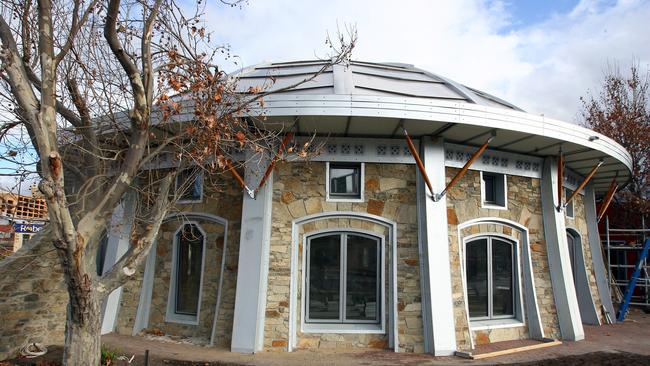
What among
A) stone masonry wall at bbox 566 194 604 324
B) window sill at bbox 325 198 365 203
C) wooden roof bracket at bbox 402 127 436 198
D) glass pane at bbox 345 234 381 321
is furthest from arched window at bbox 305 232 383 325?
stone masonry wall at bbox 566 194 604 324

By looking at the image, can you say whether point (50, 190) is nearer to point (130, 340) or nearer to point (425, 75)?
point (130, 340)

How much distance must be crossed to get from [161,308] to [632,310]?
1270 cm

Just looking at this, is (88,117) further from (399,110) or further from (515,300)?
(515,300)

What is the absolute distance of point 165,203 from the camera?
618cm

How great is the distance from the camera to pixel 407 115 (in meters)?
7.60

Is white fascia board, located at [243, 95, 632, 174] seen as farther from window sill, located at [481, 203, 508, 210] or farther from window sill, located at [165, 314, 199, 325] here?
window sill, located at [165, 314, 199, 325]

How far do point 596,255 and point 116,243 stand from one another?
10.9m

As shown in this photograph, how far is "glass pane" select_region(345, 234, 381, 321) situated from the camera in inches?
328

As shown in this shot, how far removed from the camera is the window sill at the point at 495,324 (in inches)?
344

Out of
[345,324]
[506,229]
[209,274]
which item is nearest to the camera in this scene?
[345,324]

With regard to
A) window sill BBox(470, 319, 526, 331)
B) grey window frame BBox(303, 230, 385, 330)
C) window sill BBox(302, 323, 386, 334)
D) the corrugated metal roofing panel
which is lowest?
window sill BBox(302, 323, 386, 334)

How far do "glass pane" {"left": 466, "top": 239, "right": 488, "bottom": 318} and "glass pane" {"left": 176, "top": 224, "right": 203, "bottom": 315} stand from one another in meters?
4.74

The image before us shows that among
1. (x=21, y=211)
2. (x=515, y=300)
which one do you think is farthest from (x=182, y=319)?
(x=515, y=300)

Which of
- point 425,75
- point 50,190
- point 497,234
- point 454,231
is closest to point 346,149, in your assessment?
point 454,231
